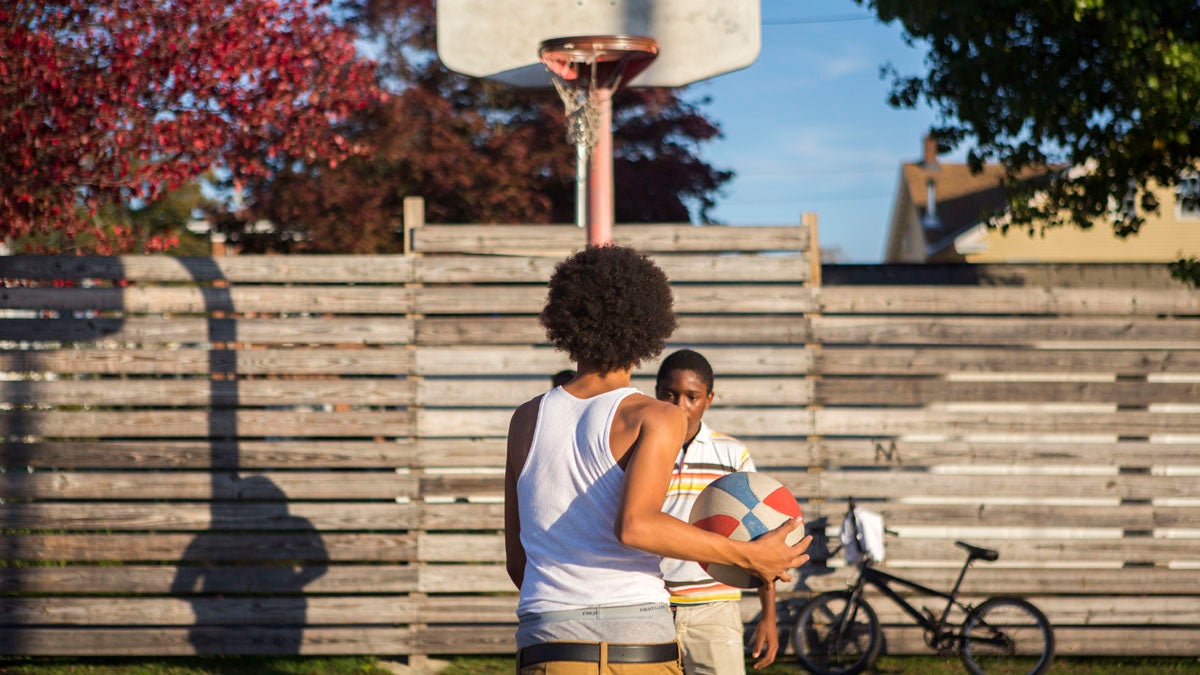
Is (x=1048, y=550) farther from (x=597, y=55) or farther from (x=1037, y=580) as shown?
(x=597, y=55)

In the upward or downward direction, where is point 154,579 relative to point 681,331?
downward

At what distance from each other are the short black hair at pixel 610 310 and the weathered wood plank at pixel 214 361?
4241mm

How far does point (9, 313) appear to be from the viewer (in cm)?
734

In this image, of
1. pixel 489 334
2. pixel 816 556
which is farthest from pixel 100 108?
pixel 816 556

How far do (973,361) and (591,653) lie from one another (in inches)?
193

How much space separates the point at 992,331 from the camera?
7176 millimetres

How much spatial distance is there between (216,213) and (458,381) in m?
10.4

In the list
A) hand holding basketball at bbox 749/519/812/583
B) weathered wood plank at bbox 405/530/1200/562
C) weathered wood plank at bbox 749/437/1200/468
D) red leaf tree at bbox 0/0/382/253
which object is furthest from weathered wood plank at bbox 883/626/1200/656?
red leaf tree at bbox 0/0/382/253

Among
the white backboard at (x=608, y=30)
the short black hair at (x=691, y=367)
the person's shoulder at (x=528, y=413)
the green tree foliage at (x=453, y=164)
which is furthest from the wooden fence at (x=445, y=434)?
the green tree foliage at (x=453, y=164)

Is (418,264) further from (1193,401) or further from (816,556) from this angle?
(1193,401)

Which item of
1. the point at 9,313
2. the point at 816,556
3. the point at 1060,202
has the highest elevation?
the point at 1060,202

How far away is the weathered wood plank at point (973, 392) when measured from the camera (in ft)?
23.4

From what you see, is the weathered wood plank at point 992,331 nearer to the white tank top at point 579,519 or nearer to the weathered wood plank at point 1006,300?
the weathered wood plank at point 1006,300

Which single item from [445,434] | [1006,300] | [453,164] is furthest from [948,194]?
[445,434]
